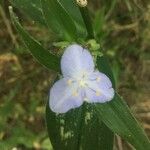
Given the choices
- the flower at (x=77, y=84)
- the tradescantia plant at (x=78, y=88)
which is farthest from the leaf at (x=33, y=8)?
the flower at (x=77, y=84)

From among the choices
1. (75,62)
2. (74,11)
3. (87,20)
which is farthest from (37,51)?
(74,11)

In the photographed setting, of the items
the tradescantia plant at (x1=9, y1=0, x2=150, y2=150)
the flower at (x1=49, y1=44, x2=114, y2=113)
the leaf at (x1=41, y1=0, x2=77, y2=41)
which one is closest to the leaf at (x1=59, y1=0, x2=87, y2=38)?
the tradescantia plant at (x1=9, y1=0, x2=150, y2=150)

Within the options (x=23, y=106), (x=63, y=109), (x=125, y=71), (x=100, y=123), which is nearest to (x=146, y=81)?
(x=125, y=71)

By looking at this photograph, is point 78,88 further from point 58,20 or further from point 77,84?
point 58,20

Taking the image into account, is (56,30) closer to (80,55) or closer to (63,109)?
(80,55)

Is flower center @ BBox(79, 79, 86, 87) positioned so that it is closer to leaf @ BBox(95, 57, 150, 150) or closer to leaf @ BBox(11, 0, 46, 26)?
leaf @ BBox(95, 57, 150, 150)

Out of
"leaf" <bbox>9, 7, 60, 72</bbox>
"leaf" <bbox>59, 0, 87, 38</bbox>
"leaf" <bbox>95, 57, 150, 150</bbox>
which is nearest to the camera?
"leaf" <bbox>9, 7, 60, 72</bbox>
